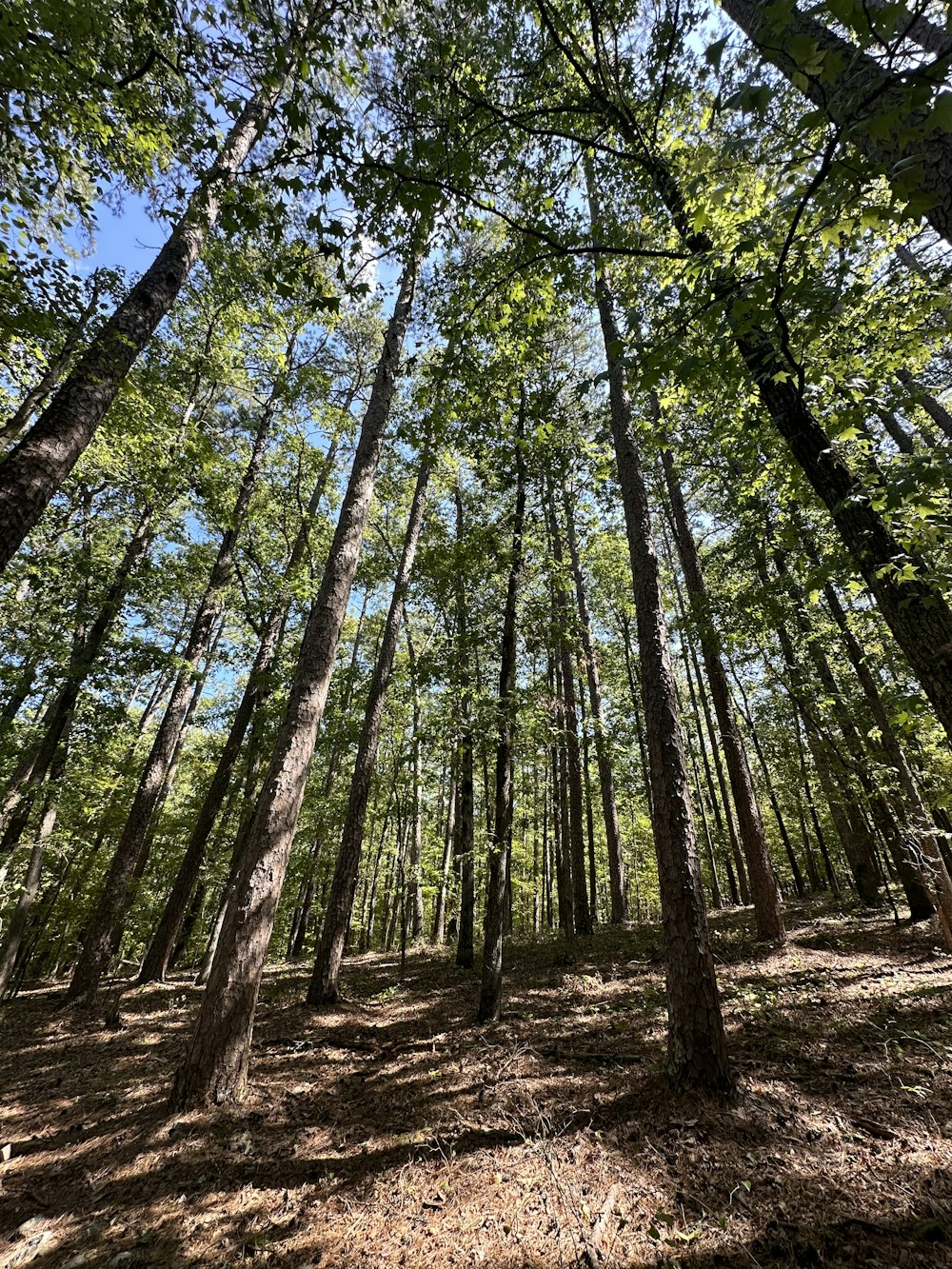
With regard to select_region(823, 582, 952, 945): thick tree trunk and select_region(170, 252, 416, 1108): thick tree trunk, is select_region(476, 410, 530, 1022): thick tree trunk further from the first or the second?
select_region(823, 582, 952, 945): thick tree trunk

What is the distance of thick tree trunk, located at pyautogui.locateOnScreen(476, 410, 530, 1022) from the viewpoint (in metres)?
6.64

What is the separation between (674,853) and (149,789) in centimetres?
1009

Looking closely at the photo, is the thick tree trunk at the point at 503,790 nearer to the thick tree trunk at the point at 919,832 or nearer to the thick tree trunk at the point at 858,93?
the thick tree trunk at the point at 858,93

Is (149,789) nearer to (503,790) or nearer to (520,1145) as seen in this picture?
(503,790)

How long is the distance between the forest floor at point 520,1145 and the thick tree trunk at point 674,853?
34cm

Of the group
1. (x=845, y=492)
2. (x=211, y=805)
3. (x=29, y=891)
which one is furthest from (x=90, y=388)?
(x=211, y=805)

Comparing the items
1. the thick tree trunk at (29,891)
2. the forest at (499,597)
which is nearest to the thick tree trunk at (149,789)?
the forest at (499,597)

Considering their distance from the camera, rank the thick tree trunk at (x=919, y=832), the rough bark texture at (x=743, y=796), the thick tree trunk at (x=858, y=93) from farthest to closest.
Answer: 1. the rough bark texture at (x=743, y=796)
2. the thick tree trunk at (x=919, y=832)
3. the thick tree trunk at (x=858, y=93)

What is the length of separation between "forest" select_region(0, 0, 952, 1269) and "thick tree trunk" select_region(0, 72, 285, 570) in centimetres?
5

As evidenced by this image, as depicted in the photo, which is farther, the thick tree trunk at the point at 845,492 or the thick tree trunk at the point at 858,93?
the thick tree trunk at the point at 845,492

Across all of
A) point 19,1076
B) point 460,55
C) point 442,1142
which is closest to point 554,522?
point 460,55

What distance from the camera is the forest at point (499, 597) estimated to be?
9.82 feet

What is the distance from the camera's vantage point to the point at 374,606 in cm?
2094

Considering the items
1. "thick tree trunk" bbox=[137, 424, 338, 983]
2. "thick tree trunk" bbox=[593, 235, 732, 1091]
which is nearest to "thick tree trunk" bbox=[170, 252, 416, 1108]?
"thick tree trunk" bbox=[593, 235, 732, 1091]
